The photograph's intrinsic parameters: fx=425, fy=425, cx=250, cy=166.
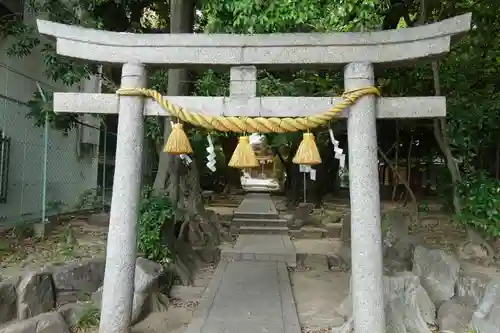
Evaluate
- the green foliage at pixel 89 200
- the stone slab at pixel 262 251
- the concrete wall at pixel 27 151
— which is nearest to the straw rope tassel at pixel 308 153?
the stone slab at pixel 262 251

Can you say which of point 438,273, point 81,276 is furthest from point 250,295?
point 438,273

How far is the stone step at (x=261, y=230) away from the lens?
13948 millimetres

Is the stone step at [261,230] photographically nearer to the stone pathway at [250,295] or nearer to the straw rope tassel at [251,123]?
the stone pathway at [250,295]

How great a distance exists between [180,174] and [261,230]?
466 centimetres

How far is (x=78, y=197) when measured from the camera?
12.0 meters

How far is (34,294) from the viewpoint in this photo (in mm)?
5594

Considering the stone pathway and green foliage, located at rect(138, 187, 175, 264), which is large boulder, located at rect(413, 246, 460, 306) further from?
green foliage, located at rect(138, 187, 175, 264)

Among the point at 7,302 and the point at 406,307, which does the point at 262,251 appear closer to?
the point at 406,307

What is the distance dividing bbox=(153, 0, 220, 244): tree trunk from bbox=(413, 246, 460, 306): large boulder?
5.29 metres

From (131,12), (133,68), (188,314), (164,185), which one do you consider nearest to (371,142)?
(133,68)

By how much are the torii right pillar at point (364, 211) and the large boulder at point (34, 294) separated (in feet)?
13.3

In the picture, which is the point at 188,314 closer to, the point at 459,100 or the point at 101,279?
the point at 101,279

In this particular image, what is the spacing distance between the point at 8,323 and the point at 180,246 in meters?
4.65

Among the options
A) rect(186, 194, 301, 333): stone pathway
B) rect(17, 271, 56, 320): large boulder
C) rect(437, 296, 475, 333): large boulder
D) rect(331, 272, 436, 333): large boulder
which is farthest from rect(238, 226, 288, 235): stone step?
rect(17, 271, 56, 320): large boulder
